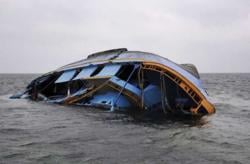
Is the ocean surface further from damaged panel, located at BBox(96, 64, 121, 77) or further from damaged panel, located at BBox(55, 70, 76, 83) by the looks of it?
damaged panel, located at BBox(55, 70, 76, 83)

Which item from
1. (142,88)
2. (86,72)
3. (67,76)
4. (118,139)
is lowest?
(118,139)

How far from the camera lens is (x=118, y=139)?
9969mm

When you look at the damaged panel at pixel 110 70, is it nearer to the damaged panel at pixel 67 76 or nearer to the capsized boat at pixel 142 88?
the capsized boat at pixel 142 88

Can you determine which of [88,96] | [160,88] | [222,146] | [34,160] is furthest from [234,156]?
[88,96]

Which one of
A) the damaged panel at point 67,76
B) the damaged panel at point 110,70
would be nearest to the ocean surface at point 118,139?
the damaged panel at point 110,70

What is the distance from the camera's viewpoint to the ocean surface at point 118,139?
26.6ft

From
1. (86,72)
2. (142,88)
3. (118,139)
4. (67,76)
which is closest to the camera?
(118,139)

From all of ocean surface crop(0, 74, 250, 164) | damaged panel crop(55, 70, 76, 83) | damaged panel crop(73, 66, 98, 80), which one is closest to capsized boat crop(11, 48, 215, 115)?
damaged panel crop(73, 66, 98, 80)

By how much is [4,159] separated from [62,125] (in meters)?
4.53

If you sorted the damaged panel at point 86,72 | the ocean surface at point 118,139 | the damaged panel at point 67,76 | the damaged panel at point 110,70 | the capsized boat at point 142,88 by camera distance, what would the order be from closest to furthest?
the ocean surface at point 118,139 < the capsized boat at point 142,88 < the damaged panel at point 110,70 < the damaged panel at point 86,72 < the damaged panel at point 67,76

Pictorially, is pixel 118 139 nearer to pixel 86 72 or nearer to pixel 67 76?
pixel 86 72

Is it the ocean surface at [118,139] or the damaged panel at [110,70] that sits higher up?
the damaged panel at [110,70]

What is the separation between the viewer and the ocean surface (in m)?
8.09

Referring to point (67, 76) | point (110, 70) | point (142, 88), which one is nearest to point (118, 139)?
point (142, 88)
